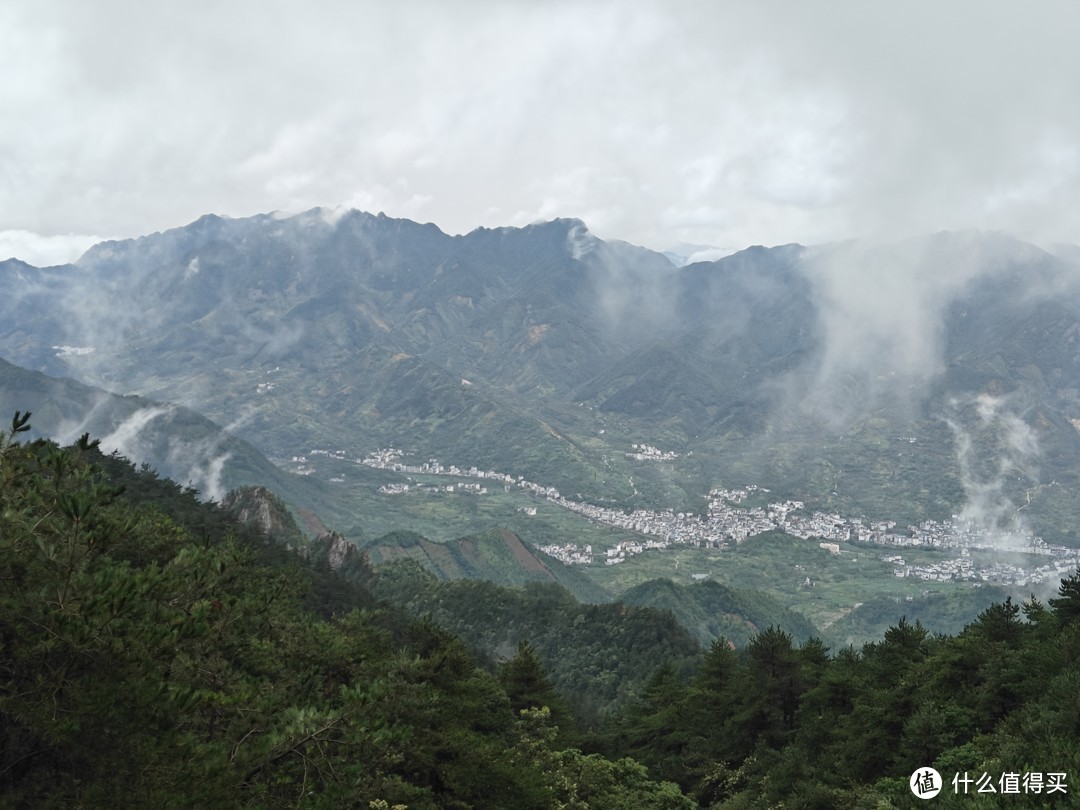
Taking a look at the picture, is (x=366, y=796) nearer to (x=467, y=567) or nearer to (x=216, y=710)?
(x=216, y=710)

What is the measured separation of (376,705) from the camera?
53.8 feet

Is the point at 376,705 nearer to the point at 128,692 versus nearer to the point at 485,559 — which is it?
the point at 128,692

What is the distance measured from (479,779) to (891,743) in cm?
1856

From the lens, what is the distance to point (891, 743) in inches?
1196

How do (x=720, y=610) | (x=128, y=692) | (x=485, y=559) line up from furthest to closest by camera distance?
(x=485, y=559), (x=720, y=610), (x=128, y=692)

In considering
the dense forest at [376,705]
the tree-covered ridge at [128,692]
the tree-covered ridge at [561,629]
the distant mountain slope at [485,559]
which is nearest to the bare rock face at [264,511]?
the tree-covered ridge at [561,629]

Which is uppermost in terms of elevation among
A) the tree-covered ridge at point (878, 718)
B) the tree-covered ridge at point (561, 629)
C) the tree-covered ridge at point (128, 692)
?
the tree-covered ridge at point (128, 692)

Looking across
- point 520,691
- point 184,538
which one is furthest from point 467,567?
point 184,538

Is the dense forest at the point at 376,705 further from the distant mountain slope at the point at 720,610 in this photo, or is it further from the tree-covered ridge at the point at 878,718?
→ the distant mountain slope at the point at 720,610

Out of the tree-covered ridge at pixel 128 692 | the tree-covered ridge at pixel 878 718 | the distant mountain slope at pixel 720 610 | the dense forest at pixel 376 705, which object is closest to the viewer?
the tree-covered ridge at pixel 128 692

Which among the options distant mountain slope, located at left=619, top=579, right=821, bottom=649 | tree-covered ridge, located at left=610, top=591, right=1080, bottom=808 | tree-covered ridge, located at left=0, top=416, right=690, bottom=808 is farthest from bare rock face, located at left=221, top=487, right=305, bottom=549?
tree-covered ridge, located at left=0, top=416, right=690, bottom=808

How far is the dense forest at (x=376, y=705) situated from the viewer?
36.7ft

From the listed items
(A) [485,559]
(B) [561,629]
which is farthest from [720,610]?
(A) [485,559]

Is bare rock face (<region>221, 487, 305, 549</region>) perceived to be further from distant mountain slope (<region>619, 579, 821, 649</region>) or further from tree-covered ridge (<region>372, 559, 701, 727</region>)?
distant mountain slope (<region>619, 579, 821, 649</region>)
